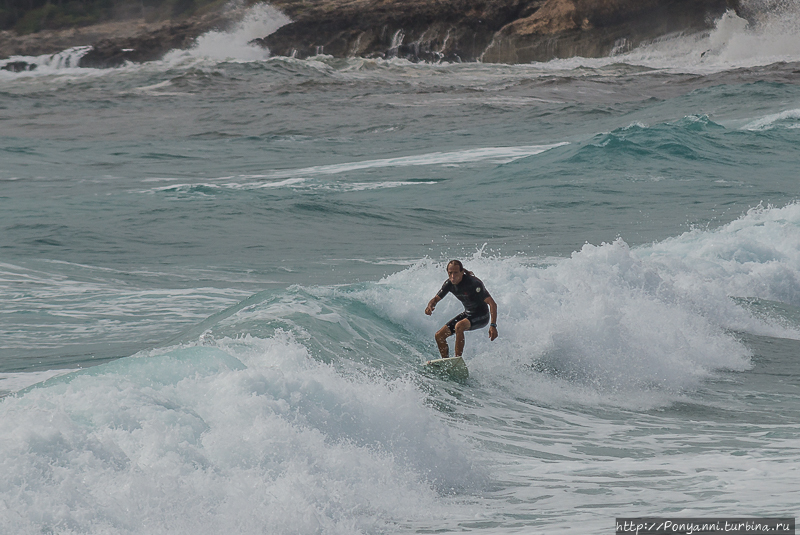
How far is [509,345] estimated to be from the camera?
31.8 ft

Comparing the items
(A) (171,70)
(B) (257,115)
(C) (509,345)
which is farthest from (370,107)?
(C) (509,345)

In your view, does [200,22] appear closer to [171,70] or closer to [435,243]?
[171,70]

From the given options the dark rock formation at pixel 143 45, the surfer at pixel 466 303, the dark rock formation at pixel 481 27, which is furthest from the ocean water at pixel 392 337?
the dark rock formation at pixel 481 27

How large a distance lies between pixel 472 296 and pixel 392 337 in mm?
1690

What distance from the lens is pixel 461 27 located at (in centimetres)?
6294

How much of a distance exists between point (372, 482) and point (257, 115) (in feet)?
106

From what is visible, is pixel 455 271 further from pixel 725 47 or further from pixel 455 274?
pixel 725 47

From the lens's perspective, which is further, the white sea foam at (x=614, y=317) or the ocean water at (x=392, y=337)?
the white sea foam at (x=614, y=317)

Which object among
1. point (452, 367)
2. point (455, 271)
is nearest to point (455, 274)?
point (455, 271)

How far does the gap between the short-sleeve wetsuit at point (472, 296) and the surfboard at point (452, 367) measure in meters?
0.38

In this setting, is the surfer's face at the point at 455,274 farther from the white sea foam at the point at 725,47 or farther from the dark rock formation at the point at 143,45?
the white sea foam at the point at 725,47

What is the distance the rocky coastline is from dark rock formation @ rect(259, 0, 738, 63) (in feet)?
0.21

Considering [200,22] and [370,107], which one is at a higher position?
[200,22]

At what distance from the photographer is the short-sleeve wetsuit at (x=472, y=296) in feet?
27.0
